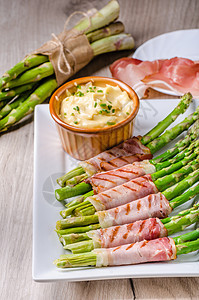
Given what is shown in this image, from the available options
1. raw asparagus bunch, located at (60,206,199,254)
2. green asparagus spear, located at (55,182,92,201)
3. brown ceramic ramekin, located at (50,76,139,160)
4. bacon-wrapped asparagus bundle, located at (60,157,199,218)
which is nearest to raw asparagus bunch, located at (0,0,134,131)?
brown ceramic ramekin, located at (50,76,139,160)

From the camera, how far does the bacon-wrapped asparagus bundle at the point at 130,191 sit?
257cm

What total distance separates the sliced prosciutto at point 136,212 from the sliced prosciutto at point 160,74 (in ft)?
4.74

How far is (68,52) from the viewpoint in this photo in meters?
3.89

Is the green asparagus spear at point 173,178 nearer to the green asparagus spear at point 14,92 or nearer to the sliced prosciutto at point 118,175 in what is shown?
the sliced prosciutto at point 118,175

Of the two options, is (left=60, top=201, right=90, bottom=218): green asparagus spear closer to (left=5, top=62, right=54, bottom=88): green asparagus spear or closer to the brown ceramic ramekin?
the brown ceramic ramekin

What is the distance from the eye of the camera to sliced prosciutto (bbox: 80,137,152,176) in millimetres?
2849

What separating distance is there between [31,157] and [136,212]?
1.18 meters

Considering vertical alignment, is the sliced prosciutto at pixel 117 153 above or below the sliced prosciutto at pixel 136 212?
above

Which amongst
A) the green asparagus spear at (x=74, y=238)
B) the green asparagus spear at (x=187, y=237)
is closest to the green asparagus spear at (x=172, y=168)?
the green asparagus spear at (x=187, y=237)

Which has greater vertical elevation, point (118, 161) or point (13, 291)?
point (118, 161)

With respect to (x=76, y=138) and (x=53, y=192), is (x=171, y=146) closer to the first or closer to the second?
(x=76, y=138)

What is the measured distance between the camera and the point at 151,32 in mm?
4688

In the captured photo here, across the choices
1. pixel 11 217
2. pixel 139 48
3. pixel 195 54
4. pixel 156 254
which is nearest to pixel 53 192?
pixel 11 217

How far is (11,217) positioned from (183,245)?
1.25 metres
